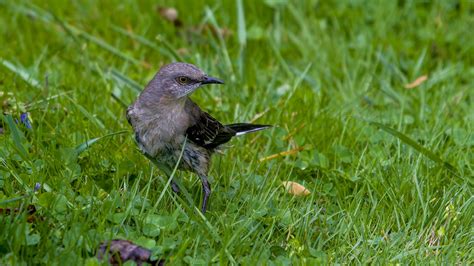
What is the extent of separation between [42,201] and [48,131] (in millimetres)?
1305

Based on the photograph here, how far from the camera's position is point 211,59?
737 cm

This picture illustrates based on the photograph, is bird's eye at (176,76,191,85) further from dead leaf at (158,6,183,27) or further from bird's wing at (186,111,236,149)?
dead leaf at (158,6,183,27)

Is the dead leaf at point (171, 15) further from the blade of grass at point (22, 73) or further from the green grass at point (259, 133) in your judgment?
the blade of grass at point (22, 73)

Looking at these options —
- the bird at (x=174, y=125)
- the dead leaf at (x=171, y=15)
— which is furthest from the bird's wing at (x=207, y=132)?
the dead leaf at (x=171, y=15)

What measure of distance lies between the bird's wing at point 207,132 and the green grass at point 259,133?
0.25 meters

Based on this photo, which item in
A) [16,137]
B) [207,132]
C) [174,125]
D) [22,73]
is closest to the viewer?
[16,137]

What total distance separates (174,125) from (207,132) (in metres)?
0.30

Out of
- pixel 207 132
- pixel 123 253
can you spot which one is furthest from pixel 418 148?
pixel 123 253

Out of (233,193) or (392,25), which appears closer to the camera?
(233,193)

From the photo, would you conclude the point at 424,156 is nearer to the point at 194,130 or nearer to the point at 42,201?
the point at 194,130

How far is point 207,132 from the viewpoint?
5359 mm

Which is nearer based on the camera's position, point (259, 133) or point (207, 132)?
point (207, 132)

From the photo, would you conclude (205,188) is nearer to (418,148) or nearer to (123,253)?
(123,253)

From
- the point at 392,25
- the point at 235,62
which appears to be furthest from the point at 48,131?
the point at 392,25
